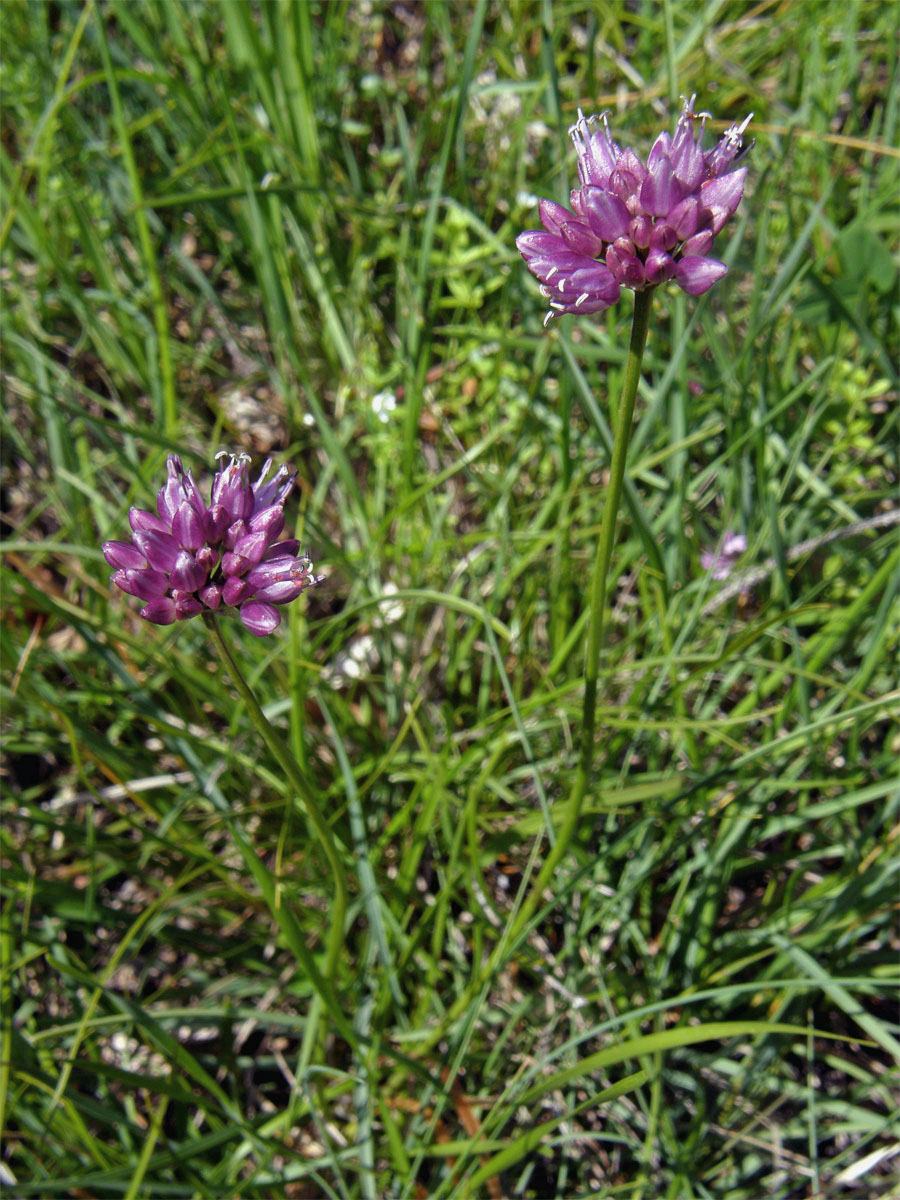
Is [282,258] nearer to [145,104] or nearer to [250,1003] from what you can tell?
[145,104]

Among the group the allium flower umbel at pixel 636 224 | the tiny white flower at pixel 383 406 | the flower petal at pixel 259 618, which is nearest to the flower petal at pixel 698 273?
the allium flower umbel at pixel 636 224

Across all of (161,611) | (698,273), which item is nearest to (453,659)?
(161,611)

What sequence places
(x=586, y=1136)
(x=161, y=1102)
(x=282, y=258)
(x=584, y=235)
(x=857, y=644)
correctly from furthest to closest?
(x=282, y=258)
(x=857, y=644)
(x=161, y=1102)
(x=586, y=1136)
(x=584, y=235)

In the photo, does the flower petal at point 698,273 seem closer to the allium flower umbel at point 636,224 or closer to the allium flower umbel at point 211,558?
the allium flower umbel at point 636,224

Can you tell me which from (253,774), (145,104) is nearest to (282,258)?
(145,104)

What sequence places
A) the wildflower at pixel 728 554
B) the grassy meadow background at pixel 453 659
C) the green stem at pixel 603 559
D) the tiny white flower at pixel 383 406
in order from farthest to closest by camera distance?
the tiny white flower at pixel 383 406, the wildflower at pixel 728 554, the grassy meadow background at pixel 453 659, the green stem at pixel 603 559

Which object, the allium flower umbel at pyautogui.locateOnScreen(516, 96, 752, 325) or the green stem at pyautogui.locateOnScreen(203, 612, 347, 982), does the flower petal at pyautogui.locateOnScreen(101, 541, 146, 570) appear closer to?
the green stem at pyautogui.locateOnScreen(203, 612, 347, 982)

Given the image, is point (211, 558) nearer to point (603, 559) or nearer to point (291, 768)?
point (291, 768)
